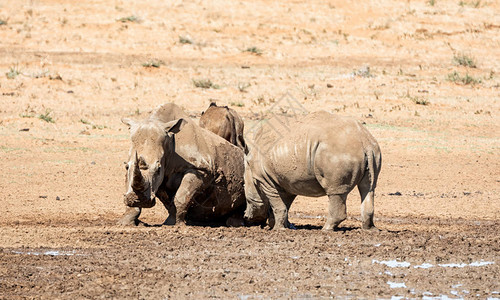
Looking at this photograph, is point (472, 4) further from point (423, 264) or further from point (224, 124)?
point (423, 264)

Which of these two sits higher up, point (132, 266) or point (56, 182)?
point (132, 266)

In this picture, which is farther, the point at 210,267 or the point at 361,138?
the point at 361,138

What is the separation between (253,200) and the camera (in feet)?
38.0

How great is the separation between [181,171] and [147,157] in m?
0.92

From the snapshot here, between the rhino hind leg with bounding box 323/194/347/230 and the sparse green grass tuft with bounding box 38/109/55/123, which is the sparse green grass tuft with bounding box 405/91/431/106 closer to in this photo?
the sparse green grass tuft with bounding box 38/109/55/123

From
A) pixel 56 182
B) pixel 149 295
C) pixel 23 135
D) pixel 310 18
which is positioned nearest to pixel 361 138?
pixel 149 295

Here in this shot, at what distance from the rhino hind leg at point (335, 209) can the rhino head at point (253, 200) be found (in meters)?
1.05

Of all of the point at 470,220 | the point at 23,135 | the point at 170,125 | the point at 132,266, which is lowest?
the point at 23,135

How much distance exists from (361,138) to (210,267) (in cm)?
266

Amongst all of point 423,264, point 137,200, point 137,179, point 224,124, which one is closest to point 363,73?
point 224,124

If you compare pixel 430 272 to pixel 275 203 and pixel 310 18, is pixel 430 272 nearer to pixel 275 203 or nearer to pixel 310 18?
pixel 275 203

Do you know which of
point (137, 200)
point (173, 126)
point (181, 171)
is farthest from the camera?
point (181, 171)

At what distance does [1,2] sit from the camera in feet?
122

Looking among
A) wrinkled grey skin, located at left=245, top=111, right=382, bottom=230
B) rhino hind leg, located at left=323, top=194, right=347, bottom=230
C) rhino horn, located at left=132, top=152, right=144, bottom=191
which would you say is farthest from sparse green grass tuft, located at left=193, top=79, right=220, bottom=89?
rhino horn, located at left=132, top=152, right=144, bottom=191
